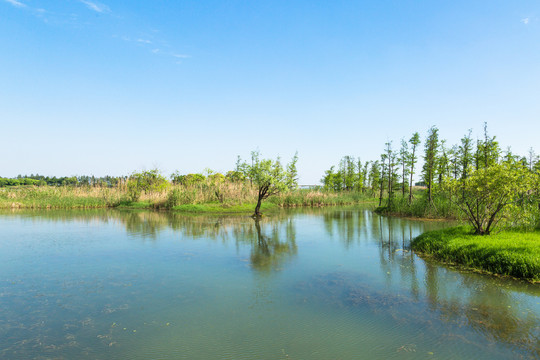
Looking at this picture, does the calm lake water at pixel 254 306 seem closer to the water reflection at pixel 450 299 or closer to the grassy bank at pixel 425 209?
the water reflection at pixel 450 299

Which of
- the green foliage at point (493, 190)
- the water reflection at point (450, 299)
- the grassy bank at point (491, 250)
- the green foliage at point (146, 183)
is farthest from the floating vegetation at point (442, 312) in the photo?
the green foliage at point (146, 183)

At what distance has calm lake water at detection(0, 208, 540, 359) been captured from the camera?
A: 5.07 m

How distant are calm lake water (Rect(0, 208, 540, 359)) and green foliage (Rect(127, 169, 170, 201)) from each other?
2469 cm

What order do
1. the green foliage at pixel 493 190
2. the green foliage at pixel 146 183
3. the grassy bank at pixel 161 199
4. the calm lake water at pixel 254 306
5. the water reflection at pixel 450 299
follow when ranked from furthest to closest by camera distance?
the green foliage at pixel 146 183, the grassy bank at pixel 161 199, the green foliage at pixel 493 190, the water reflection at pixel 450 299, the calm lake water at pixel 254 306

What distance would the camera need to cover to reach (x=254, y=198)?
33.1m

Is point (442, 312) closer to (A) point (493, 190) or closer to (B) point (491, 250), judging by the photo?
(B) point (491, 250)

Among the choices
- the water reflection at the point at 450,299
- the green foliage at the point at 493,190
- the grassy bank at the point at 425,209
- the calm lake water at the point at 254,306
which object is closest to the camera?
the calm lake water at the point at 254,306

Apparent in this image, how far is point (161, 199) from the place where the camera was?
32.4 metres

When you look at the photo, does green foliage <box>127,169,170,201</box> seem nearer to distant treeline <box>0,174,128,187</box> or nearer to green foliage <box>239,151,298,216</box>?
distant treeline <box>0,174,128,187</box>

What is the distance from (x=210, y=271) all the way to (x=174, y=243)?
5.24 meters

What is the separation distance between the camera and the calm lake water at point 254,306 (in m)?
5.07

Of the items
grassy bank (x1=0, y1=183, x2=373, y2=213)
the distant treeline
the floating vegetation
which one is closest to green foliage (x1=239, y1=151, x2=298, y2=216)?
grassy bank (x1=0, y1=183, x2=373, y2=213)

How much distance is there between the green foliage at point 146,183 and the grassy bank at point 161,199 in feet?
3.11

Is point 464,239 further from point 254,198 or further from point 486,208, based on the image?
point 254,198
